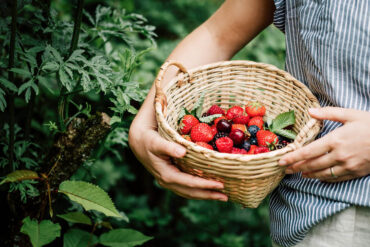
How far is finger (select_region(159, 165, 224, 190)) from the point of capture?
996mm

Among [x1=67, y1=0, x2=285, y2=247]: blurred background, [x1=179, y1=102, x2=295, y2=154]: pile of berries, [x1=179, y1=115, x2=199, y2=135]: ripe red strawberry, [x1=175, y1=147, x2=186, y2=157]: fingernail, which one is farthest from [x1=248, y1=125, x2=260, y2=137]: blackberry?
[x1=67, y1=0, x2=285, y2=247]: blurred background

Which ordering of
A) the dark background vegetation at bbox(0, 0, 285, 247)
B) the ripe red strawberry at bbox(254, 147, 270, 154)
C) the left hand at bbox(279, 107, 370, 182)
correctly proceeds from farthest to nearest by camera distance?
the dark background vegetation at bbox(0, 0, 285, 247)
the ripe red strawberry at bbox(254, 147, 270, 154)
the left hand at bbox(279, 107, 370, 182)

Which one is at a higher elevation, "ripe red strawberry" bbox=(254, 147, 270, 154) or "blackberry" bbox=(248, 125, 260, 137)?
"ripe red strawberry" bbox=(254, 147, 270, 154)

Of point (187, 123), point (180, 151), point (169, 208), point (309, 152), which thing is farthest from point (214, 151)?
point (169, 208)

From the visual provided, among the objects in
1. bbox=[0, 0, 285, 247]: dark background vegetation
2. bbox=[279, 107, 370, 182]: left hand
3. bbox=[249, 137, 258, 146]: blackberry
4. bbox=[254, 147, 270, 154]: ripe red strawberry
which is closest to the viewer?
bbox=[279, 107, 370, 182]: left hand

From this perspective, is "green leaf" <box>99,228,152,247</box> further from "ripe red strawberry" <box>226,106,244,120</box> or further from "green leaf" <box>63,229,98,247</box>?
"ripe red strawberry" <box>226,106,244,120</box>

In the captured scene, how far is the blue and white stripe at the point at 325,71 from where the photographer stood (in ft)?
3.12

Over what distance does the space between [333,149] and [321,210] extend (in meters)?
0.19

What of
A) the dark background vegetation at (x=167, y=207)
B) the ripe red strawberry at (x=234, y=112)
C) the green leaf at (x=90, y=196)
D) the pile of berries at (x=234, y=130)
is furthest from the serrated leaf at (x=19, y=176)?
the dark background vegetation at (x=167, y=207)

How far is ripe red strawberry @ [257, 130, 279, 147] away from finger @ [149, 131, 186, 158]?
394mm

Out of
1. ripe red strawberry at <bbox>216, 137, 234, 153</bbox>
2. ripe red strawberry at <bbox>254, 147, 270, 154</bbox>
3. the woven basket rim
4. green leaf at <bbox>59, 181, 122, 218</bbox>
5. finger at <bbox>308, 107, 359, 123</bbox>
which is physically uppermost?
finger at <bbox>308, 107, 359, 123</bbox>

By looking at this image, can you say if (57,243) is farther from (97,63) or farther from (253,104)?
(253,104)

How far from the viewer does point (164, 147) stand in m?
0.98

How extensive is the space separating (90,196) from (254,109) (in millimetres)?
639
